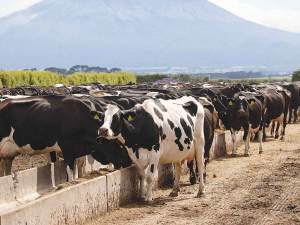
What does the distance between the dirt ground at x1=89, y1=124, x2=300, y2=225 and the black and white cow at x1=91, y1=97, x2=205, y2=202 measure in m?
0.45

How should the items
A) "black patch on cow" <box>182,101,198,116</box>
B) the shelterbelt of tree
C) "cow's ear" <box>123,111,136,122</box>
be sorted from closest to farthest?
"cow's ear" <box>123,111,136,122</box>
"black patch on cow" <box>182,101,198,116</box>
the shelterbelt of tree

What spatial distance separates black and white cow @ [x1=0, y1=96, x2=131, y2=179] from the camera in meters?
9.93

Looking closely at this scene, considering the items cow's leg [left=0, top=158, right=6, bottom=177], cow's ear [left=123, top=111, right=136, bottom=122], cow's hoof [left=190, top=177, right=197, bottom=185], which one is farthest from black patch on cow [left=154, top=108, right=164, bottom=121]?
cow's leg [left=0, top=158, right=6, bottom=177]

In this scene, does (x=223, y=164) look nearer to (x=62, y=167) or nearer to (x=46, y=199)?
(x=62, y=167)

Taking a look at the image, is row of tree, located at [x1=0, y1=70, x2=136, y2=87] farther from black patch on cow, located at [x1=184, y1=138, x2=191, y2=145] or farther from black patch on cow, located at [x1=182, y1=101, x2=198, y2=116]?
black patch on cow, located at [x1=184, y1=138, x2=191, y2=145]

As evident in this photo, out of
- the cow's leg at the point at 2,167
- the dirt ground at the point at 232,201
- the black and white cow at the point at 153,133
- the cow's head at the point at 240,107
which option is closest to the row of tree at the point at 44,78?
the cow's head at the point at 240,107

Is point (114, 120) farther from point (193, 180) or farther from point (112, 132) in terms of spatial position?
point (193, 180)

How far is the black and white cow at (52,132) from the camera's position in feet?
32.6

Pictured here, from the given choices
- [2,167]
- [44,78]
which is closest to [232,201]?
[2,167]

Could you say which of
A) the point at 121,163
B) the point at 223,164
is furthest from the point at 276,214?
the point at 223,164

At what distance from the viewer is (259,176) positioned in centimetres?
1130

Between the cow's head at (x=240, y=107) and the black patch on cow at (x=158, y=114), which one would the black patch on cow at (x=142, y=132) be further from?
the cow's head at (x=240, y=107)

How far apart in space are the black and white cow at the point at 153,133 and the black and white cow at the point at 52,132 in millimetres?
1326

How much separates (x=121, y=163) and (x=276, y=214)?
345 centimetres
